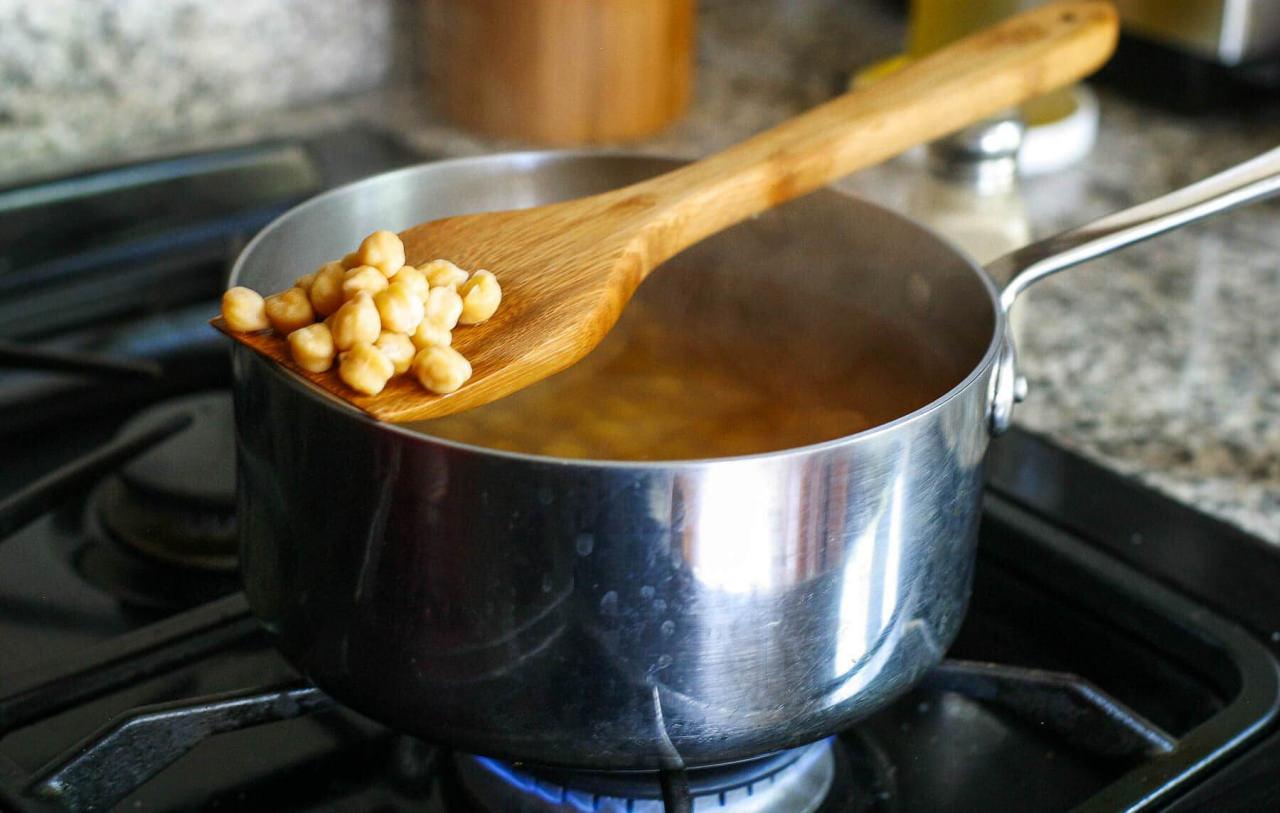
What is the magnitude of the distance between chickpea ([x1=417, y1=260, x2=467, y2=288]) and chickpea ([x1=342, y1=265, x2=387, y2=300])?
30 millimetres

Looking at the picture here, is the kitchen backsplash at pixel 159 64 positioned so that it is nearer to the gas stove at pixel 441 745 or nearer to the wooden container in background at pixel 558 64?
the wooden container in background at pixel 558 64

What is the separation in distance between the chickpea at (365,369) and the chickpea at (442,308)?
1.5 inches

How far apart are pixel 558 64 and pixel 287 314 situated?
1.96 feet

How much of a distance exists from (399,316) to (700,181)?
0.17 meters

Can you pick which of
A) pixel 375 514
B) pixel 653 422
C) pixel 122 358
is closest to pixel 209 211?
pixel 122 358

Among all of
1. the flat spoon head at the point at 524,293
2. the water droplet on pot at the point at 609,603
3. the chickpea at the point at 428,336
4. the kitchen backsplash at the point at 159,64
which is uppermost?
the chickpea at the point at 428,336

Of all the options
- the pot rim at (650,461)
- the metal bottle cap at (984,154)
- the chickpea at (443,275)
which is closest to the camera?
the pot rim at (650,461)

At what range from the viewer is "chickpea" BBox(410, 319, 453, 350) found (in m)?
0.45

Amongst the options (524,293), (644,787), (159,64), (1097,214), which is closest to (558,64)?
(159,64)

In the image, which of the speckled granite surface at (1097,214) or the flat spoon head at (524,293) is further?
the speckled granite surface at (1097,214)

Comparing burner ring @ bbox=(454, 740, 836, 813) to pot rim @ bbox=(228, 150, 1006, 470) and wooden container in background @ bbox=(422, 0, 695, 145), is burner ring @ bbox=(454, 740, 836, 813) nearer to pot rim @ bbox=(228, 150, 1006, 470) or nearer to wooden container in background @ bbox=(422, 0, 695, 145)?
pot rim @ bbox=(228, 150, 1006, 470)

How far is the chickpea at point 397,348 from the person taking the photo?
1.44 ft

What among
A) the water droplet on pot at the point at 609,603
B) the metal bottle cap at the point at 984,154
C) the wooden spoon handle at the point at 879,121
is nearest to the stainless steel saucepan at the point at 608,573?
the water droplet on pot at the point at 609,603

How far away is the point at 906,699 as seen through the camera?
595 mm
